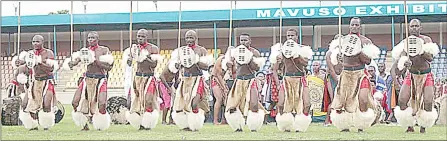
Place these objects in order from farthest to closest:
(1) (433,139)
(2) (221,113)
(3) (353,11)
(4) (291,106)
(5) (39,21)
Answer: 1. (5) (39,21)
2. (3) (353,11)
3. (2) (221,113)
4. (4) (291,106)
5. (1) (433,139)

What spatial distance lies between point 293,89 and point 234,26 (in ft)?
64.6

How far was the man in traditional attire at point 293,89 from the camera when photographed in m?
13.0

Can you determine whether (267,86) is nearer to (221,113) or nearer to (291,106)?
(221,113)

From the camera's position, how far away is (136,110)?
14078mm

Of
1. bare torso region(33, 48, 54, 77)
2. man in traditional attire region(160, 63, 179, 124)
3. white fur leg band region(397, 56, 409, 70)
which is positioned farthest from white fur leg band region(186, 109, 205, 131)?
white fur leg band region(397, 56, 409, 70)

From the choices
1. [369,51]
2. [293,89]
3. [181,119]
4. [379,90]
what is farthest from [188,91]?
[379,90]

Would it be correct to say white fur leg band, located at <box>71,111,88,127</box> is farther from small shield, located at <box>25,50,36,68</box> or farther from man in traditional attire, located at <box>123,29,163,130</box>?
small shield, located at <box>25,50,36,68</box>

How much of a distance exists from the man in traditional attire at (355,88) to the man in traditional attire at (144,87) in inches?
122

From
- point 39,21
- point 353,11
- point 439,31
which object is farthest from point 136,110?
point 439,31

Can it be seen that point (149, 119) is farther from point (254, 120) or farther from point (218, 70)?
point (218, 70)

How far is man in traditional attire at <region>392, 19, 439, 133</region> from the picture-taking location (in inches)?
495

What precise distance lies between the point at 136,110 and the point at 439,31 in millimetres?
22534

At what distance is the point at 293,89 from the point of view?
13.2 m

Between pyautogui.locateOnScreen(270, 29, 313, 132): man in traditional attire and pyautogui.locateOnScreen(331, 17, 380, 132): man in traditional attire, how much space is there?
52cm
